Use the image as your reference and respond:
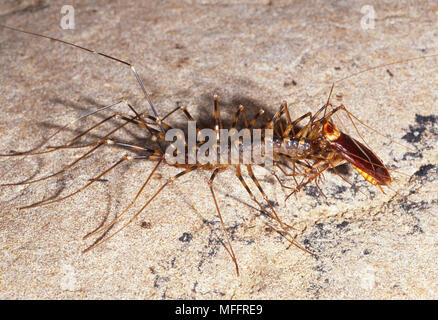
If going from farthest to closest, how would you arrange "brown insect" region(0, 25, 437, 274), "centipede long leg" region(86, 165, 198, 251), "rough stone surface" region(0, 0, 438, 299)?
"brown insect" region(0, 25, 437, 274)
"centipede long leg" region(86, 165, 198, 251)
"rough stone surface" region(0, 0, 438, 299)

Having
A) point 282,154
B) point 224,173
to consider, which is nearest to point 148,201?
point 224,173

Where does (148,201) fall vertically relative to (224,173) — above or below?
below

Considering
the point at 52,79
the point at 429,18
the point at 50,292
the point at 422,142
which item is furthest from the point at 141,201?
the point at 429,18

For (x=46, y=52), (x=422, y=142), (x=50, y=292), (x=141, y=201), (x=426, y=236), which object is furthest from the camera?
(x=46, y=52)

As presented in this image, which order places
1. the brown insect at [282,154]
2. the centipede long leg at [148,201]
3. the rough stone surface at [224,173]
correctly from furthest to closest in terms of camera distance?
the brown insect at [282,154] < the centipede long leg at [148,201] < the rough stone surface at [224,173]

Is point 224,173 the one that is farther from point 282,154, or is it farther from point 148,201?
point 148,201

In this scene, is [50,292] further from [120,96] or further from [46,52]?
[46,52]

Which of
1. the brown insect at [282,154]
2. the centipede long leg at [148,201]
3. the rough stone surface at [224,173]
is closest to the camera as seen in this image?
the rough stone surface at [224,173]

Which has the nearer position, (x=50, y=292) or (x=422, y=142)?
(x=50, y=292)
